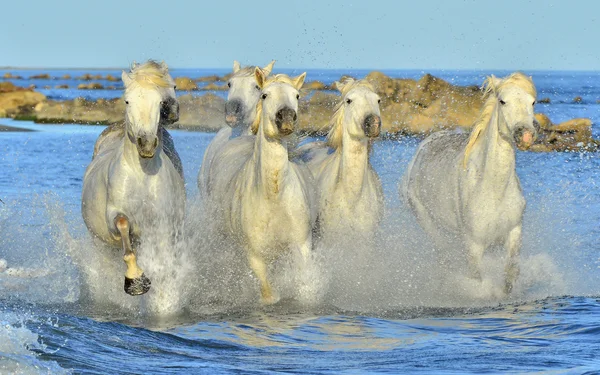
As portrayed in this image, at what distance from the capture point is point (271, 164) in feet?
26.6

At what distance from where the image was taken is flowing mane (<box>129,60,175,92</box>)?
762 centimetres

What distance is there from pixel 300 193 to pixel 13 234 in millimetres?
4850

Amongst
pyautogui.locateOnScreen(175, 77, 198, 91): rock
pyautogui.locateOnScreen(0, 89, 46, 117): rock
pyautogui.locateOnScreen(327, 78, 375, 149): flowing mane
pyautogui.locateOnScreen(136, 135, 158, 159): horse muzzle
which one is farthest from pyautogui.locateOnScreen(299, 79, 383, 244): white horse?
pyautogui.locateOnScreen(175, 77, 198, 91): rock

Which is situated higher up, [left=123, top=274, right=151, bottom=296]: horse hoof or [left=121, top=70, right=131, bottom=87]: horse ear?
[left=121, top=70, right=131, bottom=87]: horse ear

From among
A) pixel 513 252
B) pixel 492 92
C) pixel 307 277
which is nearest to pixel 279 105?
pixel 307 277

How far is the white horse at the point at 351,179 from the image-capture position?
29.4 ft

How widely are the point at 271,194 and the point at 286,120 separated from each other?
75 cm

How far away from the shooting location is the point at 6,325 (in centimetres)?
658

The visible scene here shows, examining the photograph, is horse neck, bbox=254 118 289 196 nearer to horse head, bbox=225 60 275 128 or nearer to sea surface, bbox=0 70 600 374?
sea surface, bbox=0 70 600 374

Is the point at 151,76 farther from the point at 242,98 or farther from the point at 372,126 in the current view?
the point at 242,98

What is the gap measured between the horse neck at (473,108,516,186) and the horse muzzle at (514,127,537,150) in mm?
478

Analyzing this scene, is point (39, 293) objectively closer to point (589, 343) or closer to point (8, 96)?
point (589, 343)

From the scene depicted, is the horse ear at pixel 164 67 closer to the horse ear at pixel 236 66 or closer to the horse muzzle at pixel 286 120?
the horse muzzle at pixel 286 120

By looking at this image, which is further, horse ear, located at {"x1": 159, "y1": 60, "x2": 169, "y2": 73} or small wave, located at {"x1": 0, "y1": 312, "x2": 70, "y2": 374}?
horse ear, located at {"x1": 159, "y1": 60, "x2": 169, "y2": 73}
